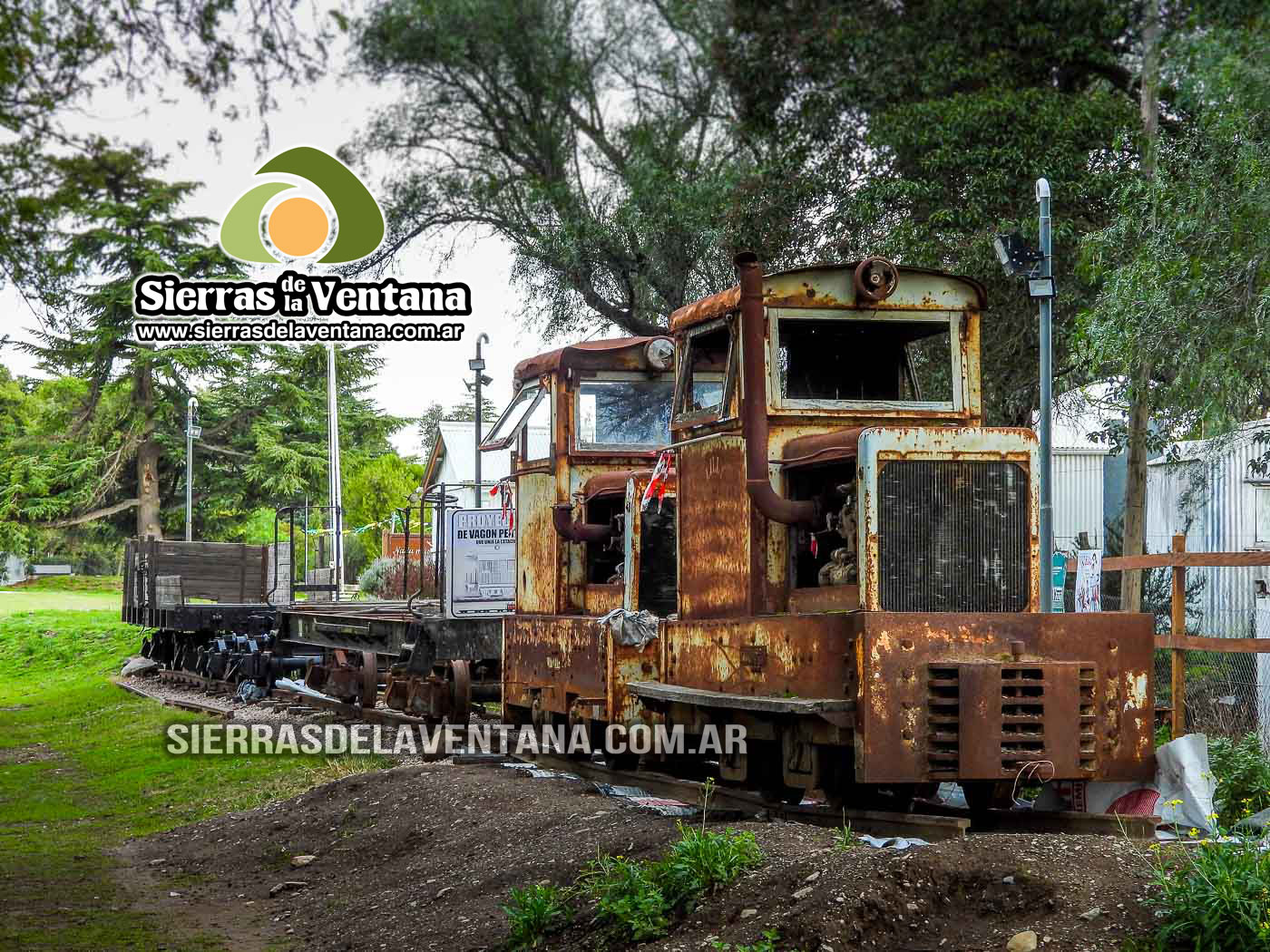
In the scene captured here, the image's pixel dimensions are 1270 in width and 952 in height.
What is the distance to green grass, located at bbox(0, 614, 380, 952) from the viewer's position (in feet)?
23.5

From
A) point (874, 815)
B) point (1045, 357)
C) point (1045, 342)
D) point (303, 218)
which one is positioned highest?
point (303, 218)

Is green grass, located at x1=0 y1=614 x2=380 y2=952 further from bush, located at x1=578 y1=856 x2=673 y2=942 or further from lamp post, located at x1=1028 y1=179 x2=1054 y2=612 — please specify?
lamp post, located at x1=1028 y1=179 x2=1054 y2=612

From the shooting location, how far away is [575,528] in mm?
10477

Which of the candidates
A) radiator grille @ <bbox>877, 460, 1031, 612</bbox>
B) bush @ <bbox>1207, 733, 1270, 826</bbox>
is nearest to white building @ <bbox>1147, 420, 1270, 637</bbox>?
→ bush @ <bbox>1207, 733, 1270, 826</bbox>

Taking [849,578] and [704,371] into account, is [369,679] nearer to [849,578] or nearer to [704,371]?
[704,371]

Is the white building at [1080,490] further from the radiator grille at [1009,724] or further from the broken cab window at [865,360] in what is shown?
the radiator grille at [1009,724]

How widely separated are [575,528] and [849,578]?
3544mm

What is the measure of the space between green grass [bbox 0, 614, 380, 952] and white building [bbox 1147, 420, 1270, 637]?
9.93 m

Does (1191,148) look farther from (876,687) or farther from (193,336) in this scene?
(193,336)

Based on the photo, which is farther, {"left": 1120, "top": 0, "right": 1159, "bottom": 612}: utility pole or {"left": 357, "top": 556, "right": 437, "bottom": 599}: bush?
{"left": 357, "top": 556, "right": 437, "bottom": 599}: bush

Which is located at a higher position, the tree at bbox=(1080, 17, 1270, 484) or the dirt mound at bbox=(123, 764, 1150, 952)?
the tree at bbox=(1080, 17, 1270, 484)

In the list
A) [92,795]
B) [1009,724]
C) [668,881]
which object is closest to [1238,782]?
[1009,724]

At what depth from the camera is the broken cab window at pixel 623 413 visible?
1075 cm

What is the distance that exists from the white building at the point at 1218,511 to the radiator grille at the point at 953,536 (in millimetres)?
8527
